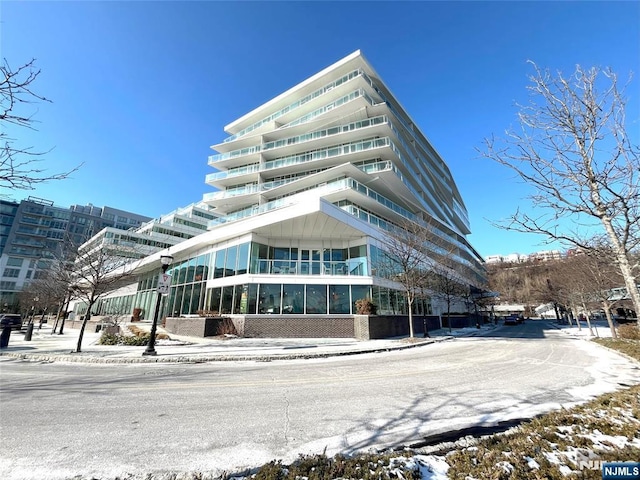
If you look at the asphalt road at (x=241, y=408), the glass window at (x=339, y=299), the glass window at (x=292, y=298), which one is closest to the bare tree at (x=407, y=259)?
the glass window at (x=339, y=299)

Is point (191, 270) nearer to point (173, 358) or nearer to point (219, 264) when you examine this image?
A: point (219, 264)

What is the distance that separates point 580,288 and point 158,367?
37.0m

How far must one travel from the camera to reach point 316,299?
2066 cm

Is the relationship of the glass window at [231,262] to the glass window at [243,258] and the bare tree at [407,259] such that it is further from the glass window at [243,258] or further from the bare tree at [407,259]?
the bare tree at [407,259]

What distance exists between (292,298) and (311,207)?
672 cm

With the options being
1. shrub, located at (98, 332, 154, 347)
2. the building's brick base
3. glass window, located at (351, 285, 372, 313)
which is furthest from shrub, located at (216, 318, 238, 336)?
glass window, located at (351, 285, 372, 313)

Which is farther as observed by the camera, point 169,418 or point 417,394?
point 417,394

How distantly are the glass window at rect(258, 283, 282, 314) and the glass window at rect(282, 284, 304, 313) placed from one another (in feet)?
1.40

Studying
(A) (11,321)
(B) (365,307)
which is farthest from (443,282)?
(A) (11,321)

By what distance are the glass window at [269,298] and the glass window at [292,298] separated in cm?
43

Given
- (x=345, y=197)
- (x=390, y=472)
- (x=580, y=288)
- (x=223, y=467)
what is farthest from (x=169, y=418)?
(x=580, y=288)

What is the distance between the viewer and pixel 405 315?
2456 cm

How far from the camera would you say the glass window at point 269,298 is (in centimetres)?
2016

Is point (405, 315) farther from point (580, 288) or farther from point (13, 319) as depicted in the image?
point (13, 319)
